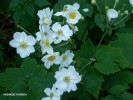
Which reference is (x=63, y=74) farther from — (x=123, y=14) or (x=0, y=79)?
(x=123, y=14)

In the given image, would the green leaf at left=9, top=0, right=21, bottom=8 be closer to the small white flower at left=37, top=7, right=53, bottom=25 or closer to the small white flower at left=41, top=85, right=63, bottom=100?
the small white flower at left=37, top=7, right=53, bottom=25

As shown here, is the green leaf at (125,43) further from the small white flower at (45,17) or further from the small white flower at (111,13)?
the small white flower at (45,17)

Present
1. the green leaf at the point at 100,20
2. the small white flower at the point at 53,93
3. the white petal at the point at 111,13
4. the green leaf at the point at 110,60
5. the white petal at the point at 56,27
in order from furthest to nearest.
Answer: the green leaf at the point at 100,20 → the white petal at the point at 111,13 → the green leaf at the point at 110,60 → the white petal at the point at 56,27 → the small white flower at the point at 53,93

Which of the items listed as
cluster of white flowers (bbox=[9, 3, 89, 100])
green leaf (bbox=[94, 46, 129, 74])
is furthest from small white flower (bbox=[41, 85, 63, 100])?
Result: green leaf (bbox=[94, 46, 129, 74])

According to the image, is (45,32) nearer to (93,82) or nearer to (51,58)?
(51,58)

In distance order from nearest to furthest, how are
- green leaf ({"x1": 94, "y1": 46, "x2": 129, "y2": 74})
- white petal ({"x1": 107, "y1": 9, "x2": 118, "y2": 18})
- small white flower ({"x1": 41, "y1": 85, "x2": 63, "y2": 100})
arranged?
small white flower ({"x1": 41, "y1": 85, "x2": 63, "y2": 100}) < green leaf ({"x1": 94, "y1": 46, "x2": 129, "y2": 74}) < white petal ({"x1": 107, "y1": 9, "x2": 118, "y2": 18})

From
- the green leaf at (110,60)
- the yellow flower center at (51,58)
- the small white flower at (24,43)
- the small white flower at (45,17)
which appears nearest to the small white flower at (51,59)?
the yellow flower center at (51,58)

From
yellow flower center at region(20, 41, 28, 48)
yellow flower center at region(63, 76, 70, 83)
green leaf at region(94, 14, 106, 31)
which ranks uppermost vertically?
green leaf at region(94, 14, 106, 31)
